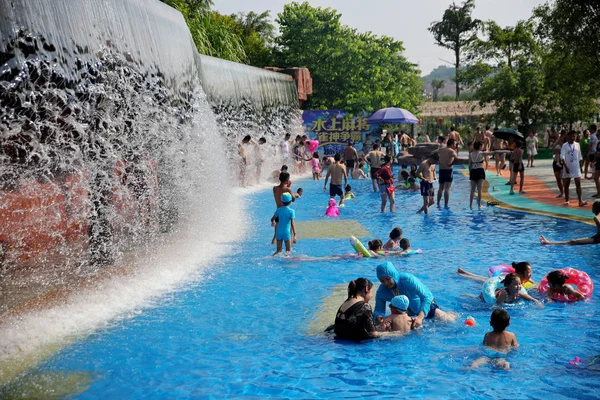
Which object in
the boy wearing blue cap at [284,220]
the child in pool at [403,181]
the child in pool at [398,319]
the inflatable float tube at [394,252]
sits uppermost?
the boy wearing blue cap at [284,220]

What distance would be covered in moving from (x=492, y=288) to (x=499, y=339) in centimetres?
191

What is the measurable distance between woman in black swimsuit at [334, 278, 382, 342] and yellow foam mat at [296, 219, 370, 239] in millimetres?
6943

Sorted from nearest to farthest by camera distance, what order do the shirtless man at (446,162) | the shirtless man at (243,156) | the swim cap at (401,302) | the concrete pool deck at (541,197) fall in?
the swim cap at (401,302) → the concrete pool deck at (541,197) → the shirtless man at (446,162) → the shirtless man at (243,156)

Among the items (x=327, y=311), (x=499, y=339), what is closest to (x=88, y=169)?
(x=327, y=311)

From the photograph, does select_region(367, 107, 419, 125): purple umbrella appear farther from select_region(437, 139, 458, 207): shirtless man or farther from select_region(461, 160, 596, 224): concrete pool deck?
select_region(437, 139, 458, 207): shirtless man

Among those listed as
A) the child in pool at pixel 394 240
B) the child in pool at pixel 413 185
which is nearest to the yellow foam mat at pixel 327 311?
the child in pool at pixel 394 240

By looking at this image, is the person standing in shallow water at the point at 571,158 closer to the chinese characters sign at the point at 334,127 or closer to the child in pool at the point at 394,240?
the child in pool at the point at 394,240

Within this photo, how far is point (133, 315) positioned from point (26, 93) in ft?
10.8

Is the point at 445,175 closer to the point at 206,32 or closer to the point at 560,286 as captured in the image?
the point at 560,286

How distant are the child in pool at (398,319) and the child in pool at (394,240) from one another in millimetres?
4527

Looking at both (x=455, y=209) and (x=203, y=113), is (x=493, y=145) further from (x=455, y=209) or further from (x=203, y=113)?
(x=203, y=113)

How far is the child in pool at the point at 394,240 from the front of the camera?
12141 millimetres

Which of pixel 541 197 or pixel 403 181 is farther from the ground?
pixel 403 181

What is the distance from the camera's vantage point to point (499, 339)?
7.04 meters
